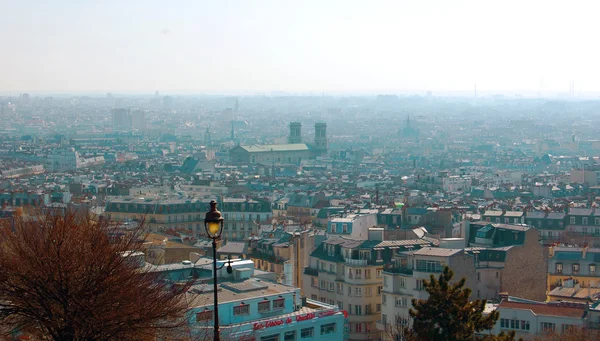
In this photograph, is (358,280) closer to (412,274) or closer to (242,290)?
(412,274)

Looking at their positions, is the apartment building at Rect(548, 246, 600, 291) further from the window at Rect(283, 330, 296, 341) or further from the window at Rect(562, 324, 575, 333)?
the window at Rect(283, 330, 296, 341)

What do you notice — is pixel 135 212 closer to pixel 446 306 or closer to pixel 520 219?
pixel 520 219

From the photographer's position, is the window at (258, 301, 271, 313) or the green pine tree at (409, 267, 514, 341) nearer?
the green pine tree at (409, 267, 514, 341)

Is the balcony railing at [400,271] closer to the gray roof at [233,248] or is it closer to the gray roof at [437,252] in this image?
the gray roof at [437,252]

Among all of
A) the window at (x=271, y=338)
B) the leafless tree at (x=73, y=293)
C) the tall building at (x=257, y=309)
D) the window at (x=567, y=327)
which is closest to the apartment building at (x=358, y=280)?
the tall building at (x=257, y=309)

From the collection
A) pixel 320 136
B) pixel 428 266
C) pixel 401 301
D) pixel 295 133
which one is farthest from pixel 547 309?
pixel 295 133

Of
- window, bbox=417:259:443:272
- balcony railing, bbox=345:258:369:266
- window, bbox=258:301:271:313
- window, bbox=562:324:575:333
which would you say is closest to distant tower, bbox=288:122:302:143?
balcony railing, bbox=345:258:369:266

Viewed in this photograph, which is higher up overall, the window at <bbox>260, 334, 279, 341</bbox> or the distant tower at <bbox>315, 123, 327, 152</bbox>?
the window at <bbox>260, 334, 279, 341</bbox>
